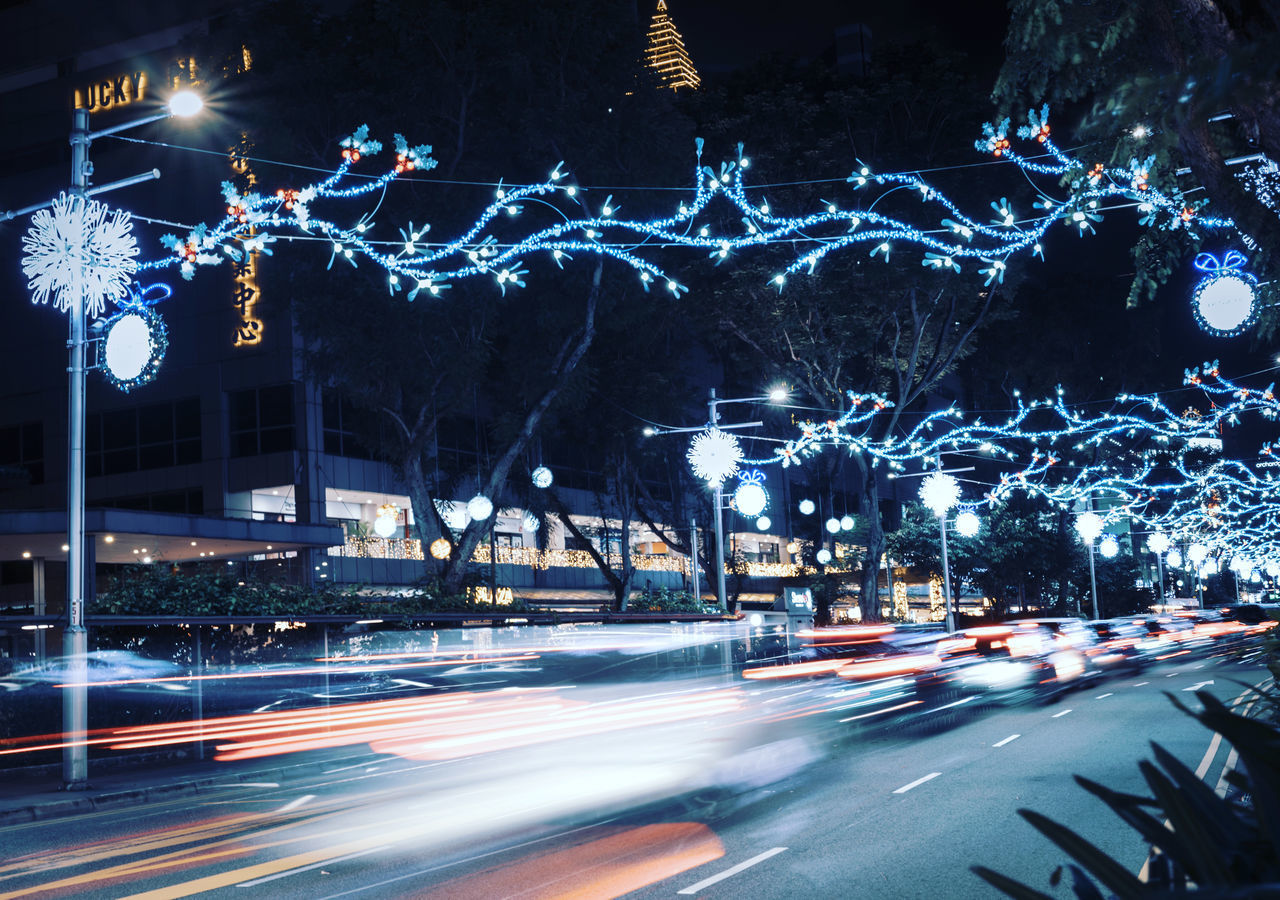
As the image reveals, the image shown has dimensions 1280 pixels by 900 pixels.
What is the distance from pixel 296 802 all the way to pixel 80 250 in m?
8.26

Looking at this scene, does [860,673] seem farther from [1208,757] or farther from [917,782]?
[917,782]

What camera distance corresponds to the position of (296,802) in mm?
15359

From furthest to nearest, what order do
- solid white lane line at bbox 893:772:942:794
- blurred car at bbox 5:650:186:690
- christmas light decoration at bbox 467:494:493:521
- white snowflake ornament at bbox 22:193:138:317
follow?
christmas light decoration at bbox 467:494:493:521 < blurred car at bbox 5:650:186:690 < white snowflake ornament at bbox 22:193:138:317 < solid white lane line at bbox 893:772:942:794

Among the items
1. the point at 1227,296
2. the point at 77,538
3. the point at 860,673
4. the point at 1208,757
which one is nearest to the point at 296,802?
the point at 77,538

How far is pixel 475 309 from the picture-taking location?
28.6 m

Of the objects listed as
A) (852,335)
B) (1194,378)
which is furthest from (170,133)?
(1194,378)

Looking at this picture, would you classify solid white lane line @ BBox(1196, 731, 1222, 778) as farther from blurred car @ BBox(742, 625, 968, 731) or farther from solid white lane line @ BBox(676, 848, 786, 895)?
blurred car @ BBox(742, 625, 968, 731)

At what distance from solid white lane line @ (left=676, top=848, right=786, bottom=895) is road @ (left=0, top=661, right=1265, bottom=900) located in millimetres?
26

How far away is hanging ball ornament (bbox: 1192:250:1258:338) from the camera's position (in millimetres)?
14430

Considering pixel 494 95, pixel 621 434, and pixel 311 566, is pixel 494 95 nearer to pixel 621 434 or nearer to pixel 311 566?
pixel 621 434

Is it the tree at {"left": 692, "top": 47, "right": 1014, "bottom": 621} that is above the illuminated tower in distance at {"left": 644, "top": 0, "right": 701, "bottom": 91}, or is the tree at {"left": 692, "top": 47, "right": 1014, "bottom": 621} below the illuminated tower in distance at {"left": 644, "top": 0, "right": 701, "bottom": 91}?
below

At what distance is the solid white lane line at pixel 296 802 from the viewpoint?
1470 centimetres

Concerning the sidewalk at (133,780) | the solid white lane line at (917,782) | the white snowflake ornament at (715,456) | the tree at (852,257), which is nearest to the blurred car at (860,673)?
the white snowflake ornament at (715,456)

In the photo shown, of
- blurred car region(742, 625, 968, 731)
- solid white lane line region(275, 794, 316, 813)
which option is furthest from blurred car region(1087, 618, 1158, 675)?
solid white lane line region(275, 794, 316, 813)
